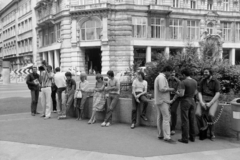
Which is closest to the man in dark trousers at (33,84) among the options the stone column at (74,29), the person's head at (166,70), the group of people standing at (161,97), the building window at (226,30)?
the group of people standing at (161,97)

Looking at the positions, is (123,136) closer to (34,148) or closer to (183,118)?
(183,118)

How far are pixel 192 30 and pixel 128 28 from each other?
34.3 ft

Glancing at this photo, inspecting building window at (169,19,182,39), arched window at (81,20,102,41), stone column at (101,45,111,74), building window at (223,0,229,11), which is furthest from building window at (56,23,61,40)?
building window at (223,0,229,11)

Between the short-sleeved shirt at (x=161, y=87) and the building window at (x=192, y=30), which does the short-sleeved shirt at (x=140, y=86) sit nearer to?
the short-sleeved shirt at (x=161, y=87)

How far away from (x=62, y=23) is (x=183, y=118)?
30506 millimetres

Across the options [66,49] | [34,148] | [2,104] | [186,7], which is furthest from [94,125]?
[186,7]

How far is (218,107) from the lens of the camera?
5.88 metres

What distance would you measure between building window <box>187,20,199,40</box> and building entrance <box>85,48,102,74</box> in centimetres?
1380

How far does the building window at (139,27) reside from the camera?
31234 mm

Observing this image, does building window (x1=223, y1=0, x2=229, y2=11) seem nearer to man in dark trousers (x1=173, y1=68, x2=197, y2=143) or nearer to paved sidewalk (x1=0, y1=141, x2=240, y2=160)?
man in dark trousers (x1=173, y1=68, x2=197, y2=143)

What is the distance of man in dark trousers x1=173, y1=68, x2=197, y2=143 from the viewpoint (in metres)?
5.36

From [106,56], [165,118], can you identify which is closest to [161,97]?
[165,118]

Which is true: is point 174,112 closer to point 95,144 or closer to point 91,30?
point 95,144

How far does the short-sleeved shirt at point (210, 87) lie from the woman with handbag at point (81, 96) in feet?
12.6
